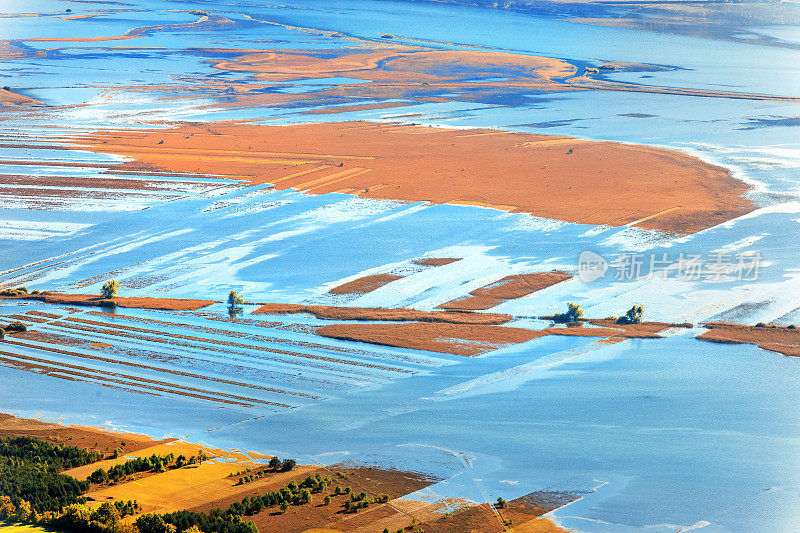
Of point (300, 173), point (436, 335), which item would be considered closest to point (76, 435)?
point (436, 335)

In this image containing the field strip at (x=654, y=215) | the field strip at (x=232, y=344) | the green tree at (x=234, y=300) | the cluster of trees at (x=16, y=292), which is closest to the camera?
the field strip at (x=232, y=344)

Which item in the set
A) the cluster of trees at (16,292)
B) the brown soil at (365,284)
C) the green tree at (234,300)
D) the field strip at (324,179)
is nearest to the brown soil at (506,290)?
the brown soil at (365,284)

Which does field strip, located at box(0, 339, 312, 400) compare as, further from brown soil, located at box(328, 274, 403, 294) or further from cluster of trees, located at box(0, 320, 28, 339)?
brown soil, located at box(328, 274, 403, 294)

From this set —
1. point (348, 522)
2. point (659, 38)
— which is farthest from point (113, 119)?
point (659, 38)

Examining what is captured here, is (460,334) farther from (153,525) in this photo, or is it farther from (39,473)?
(153,525)

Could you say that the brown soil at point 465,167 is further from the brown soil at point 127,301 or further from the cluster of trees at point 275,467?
the cluster of trees at point 275,467

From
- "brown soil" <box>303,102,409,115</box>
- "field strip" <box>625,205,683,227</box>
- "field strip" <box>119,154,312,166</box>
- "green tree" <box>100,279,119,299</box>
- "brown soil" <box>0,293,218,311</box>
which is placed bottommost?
"brown soil" <box>0,293,218,311</box>

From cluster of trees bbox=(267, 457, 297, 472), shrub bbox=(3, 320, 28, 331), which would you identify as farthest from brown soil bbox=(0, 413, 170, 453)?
shrub bbox=(3, 320, 28, 331)
